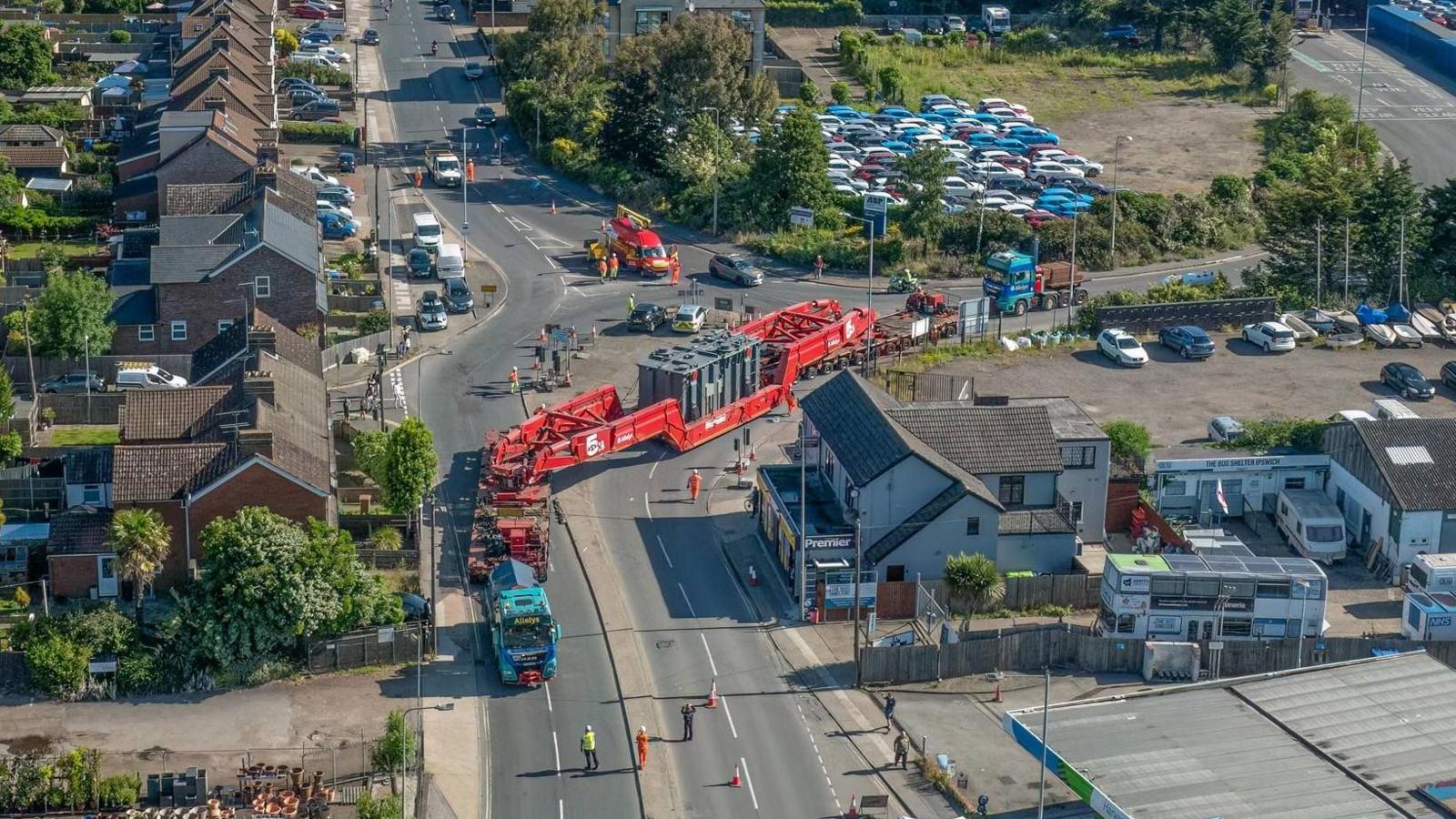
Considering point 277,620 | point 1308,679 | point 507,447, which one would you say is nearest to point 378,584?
point 277,620

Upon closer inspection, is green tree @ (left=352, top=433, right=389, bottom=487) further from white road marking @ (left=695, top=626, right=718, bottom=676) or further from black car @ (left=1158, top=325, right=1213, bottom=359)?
black car @ (left=1158, top=325, right=1213, bottom=359)

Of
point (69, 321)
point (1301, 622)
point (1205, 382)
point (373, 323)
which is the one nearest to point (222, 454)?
point (69, 321)

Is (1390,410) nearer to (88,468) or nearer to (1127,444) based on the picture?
(1127,444)

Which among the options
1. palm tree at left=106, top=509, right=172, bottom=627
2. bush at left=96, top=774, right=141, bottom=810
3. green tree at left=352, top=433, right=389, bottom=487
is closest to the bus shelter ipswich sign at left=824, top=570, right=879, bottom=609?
green tree at left=352, top=433, right=389, bottom=487

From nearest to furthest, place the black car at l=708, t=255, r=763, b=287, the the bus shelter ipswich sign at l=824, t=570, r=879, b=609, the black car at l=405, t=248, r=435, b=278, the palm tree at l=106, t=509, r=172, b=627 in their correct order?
the palm tree at l=106, t=509, r=172, b=627, the the bus shelter ipswich sign at l=824, t=570, r=879, b=609, the black car at l=708, t=255, r=763, b=287, the black car at l=405, t=248, r=435, b=278

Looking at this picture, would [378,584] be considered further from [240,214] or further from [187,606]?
[240,214]

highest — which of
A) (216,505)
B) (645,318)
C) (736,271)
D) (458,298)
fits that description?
(736,271)
